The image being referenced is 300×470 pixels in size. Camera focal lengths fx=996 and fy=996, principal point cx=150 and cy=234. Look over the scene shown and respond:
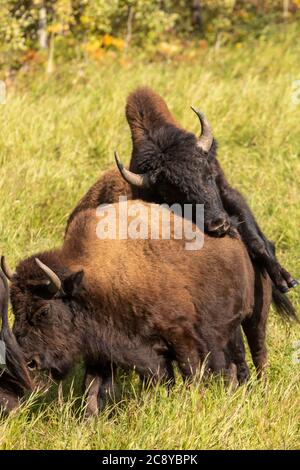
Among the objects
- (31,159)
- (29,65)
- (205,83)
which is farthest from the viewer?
(29,65)

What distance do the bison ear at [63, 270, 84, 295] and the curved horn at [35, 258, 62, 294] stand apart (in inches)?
2.3

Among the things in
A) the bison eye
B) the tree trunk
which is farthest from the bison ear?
the tree trunk

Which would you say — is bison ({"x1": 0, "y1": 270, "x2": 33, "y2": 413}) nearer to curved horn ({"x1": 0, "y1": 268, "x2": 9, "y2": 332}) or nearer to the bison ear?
curved horn ({"x1": 0, "y1": 268, "x2": 9, "y2": 332})

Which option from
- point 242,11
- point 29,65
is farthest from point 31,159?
point 242,11

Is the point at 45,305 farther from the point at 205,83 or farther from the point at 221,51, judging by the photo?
the point at 221,51

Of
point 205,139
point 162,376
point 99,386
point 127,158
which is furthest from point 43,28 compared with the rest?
point 162,376

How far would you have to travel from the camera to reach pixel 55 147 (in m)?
10.6

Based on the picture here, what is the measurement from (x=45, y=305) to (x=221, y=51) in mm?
10966

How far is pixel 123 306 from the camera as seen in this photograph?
615 cm

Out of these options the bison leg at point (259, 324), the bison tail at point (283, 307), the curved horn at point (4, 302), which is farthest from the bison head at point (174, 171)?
the curved horn at point (4, 302)

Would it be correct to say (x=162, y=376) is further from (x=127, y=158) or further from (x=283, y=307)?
(x=127, y=158)

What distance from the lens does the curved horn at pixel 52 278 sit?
5844 mm

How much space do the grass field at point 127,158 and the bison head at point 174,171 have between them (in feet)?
4.36

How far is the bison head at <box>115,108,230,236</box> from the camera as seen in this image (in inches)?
275
